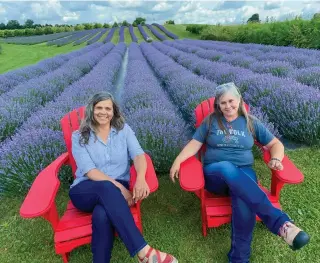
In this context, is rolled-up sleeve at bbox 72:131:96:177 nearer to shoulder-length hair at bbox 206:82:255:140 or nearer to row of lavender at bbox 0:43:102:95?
shoulder-length hair at bbox 206:82:255:140

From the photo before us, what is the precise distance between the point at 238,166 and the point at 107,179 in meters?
1.03

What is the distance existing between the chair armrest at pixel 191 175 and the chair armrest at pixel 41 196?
86cm

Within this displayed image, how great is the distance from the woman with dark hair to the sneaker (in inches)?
28.4

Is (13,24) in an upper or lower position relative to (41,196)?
lower

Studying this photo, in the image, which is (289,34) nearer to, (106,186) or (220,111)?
(220,111)

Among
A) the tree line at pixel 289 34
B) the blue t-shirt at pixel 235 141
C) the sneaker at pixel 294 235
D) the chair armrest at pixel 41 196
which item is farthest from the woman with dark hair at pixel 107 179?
the tree line at pixel 289 34

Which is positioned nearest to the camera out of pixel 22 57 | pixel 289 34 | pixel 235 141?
pixel 235 141

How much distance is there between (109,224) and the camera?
1991 millimetres

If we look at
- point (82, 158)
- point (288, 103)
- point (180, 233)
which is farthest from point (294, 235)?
point (288, 103)

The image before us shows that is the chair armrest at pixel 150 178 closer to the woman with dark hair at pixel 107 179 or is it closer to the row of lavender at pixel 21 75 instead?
the woman with dark hair at pixel 107 179

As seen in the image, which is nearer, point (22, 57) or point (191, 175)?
point (191, 175)

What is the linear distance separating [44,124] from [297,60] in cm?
565

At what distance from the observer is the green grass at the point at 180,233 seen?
7.41 ft

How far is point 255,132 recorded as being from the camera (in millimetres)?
2504
